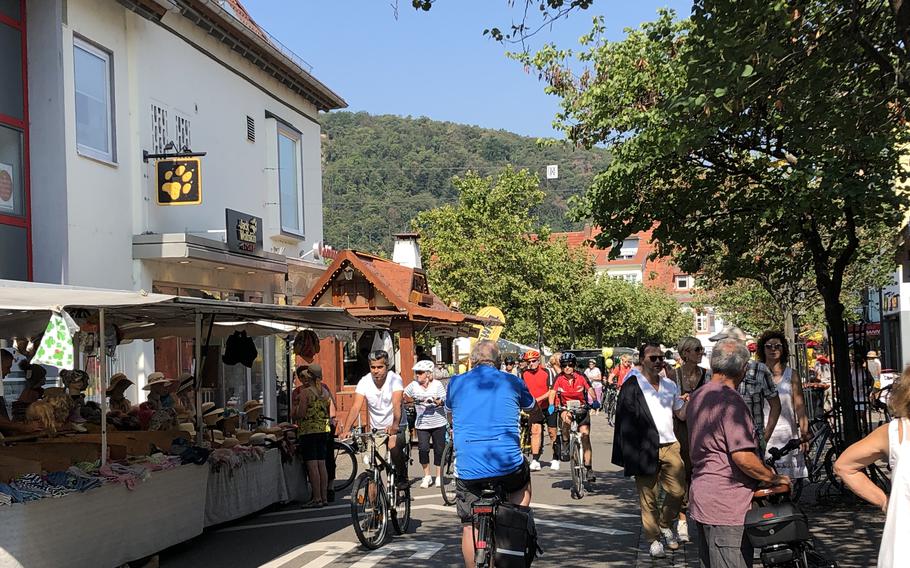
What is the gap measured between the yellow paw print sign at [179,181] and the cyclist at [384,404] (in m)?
7.46

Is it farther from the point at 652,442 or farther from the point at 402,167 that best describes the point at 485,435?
the point at 402,167

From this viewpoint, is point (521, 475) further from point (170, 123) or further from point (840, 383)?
point (170, 123)

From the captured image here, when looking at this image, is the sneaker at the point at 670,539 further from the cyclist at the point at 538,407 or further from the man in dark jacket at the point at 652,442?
the cyclist at the point at 538,407

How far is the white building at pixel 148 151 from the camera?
50.6 feet

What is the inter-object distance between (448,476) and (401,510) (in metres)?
5.01

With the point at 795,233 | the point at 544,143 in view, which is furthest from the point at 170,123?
the point at 795,233

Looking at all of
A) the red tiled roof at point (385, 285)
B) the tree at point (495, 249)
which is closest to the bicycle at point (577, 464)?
the red tiled roof at point (385, 285)

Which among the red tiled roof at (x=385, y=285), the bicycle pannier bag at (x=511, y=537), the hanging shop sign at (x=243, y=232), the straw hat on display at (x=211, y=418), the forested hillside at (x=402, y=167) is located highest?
the forested hillside at (x=402, y=167)

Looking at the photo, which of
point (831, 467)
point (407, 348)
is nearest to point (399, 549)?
point (831, 467)

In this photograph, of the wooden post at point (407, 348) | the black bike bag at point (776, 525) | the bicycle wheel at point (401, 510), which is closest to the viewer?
the black bike bag at point (776, 525)

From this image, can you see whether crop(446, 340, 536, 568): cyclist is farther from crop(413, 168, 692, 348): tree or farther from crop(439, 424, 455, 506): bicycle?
crop(413, 168, 692, 348): tree

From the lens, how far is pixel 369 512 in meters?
10.2

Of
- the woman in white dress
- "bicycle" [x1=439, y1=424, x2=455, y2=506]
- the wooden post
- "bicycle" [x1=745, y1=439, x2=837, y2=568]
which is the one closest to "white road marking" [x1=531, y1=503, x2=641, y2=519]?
"bicycle" [x1=439, y1=424, x2=455, y2=506]

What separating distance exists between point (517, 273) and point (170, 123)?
1099 inches
